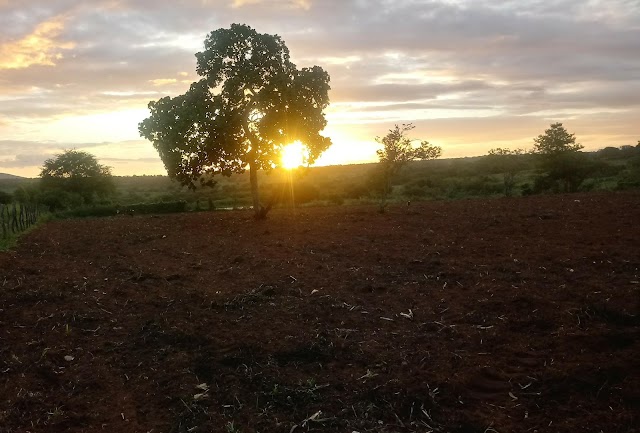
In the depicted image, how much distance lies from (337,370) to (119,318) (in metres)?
4.76

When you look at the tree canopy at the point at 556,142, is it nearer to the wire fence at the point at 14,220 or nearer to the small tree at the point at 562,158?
the small tree at the point at 562,158

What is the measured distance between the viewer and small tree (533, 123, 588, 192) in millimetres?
36000

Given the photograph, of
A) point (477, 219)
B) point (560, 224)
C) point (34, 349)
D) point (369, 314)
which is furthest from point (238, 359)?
point (477, 219)

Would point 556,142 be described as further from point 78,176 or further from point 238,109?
point 78,176

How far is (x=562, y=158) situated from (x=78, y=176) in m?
46.0

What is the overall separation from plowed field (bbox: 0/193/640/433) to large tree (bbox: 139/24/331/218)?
788 cm

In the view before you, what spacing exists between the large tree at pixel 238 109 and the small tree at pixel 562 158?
71.8 feet

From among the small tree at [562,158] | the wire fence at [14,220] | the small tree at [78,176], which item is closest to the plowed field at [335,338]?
the wire fence at [14,220]

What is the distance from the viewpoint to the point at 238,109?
2188 cm

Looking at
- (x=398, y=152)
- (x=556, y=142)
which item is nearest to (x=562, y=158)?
(x=556, y=142)

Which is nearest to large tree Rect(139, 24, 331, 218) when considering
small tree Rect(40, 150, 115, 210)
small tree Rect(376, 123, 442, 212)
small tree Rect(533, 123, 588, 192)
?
small tree Rect(376, 123, 442, 212)

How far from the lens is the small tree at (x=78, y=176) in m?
52.7

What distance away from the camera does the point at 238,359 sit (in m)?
7.31

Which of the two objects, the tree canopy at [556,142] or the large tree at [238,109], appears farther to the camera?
the tree canopy at [556,142]
